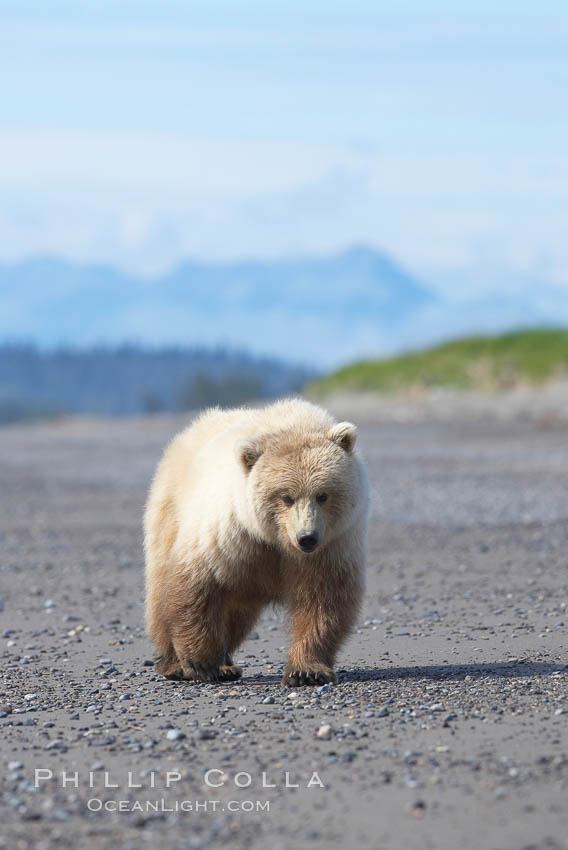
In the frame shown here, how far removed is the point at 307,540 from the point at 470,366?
98.4 ft

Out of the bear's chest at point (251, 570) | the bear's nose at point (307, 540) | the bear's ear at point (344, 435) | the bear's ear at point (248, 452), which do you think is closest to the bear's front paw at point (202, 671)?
the bear's chest at point (251, 570)

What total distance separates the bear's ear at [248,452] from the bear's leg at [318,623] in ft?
2.16

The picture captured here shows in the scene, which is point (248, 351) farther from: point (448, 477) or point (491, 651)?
point (491, 651)

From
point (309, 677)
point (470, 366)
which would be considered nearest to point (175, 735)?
point (309, 677)

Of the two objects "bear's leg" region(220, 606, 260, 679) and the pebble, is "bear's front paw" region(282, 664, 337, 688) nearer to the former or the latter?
"bear's leg" region(220, 606, 260, 679)

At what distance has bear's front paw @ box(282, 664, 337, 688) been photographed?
20.5 ft

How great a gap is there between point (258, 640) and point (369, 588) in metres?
1.91

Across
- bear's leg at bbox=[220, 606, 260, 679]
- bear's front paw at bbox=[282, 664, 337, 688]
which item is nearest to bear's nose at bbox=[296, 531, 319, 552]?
bear's front paw at bbox=[282, 664, 337, 688]

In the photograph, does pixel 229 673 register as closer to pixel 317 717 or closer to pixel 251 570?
pixel 251 570

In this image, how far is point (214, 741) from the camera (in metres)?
5.24

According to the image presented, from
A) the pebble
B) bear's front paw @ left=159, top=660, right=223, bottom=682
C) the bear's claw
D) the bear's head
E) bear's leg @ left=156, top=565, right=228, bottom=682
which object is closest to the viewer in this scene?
the pebble

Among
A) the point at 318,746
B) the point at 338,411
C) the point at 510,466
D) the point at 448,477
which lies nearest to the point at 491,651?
the point at 318,746

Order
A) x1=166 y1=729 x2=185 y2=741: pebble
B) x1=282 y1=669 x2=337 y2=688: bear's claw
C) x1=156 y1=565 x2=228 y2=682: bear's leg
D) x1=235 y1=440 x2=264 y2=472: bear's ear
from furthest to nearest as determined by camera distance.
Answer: x1=156 y1=565 x2=228 y2=682: bear's leg → x1=282 y1=669 x2=337 y2=688: bear's claw → x1=235 y1=440 x2=264 y2=472: bear's ear → x1=166 y1=729 x2=185 y2=741: pebble

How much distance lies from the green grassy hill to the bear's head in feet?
89.0
